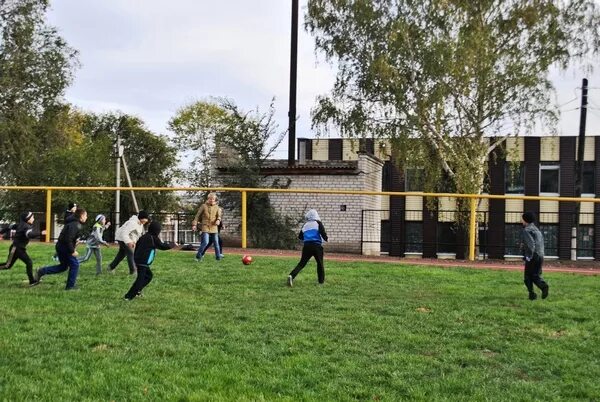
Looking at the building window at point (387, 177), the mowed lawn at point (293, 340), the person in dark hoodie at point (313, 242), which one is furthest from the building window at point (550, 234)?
the building window at point (387, 177)

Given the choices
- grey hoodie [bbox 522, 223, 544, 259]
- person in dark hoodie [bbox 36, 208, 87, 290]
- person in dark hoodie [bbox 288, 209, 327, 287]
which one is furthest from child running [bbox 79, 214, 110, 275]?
grey hoodie [bbox 522, 223, 544, 259]

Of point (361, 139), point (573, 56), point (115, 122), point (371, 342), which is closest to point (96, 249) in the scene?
point (371, 342)

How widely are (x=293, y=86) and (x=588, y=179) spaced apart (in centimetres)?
2539

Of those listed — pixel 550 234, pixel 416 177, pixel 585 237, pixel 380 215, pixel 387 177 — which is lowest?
pixel 585 237

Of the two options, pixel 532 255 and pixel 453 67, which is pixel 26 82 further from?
pixel 532 255

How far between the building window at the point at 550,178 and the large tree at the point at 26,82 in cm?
2951

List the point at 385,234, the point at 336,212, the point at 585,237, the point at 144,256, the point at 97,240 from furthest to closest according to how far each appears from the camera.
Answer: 1. the point at 385,234
2. the point at 585,237
3. the point at 336,212
4. the point at 97,240
5. the point at 144,256

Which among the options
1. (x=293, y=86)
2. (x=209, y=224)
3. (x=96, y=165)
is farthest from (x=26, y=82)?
(x=209, y=224)

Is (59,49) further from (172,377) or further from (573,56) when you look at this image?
(172,377)

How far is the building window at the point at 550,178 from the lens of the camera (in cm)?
4112

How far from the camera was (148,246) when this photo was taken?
31.1ft

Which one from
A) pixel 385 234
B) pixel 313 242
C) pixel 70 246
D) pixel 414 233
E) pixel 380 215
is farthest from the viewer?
pixel 414 233

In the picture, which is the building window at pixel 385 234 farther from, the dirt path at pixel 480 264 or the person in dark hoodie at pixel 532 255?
the person in dark hoodie at pixel 532 255

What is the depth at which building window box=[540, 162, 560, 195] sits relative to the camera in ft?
135
